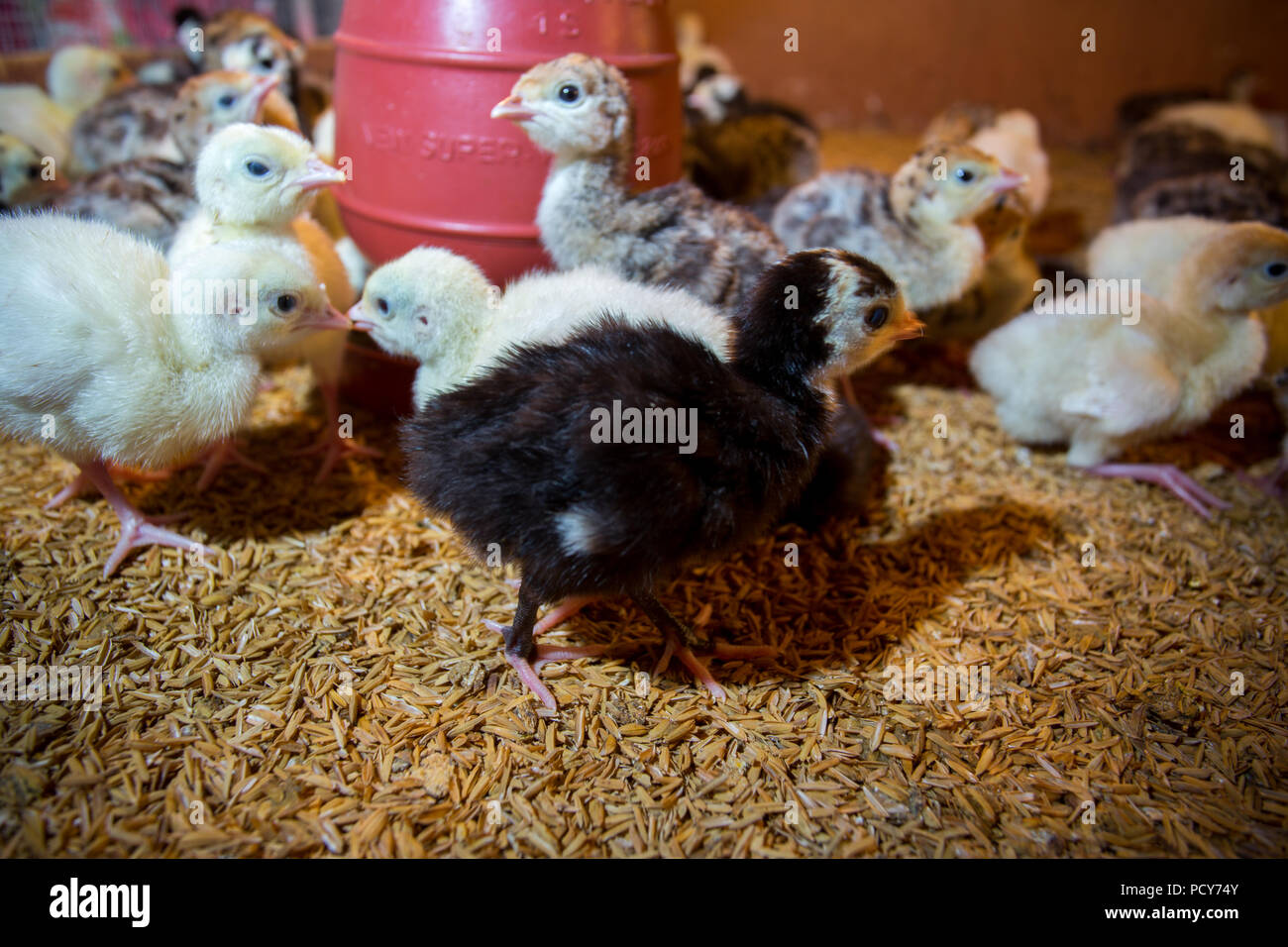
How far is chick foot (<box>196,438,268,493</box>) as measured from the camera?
319 centimetres

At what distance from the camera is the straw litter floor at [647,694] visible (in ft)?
6.81

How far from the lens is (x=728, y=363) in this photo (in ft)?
7.48

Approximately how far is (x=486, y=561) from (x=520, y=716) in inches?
18.9

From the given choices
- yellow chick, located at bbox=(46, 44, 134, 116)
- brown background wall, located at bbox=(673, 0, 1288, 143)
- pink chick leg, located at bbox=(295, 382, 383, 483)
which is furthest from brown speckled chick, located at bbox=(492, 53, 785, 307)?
brown background wall, located at bbox=(673, 0, 1288, 143)

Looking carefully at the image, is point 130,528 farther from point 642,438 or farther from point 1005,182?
point 1005,182

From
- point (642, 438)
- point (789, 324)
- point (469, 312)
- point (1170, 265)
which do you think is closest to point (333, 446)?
point (469, 312)

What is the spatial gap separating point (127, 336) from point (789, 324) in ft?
6.33

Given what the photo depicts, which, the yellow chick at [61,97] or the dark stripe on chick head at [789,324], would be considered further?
the yellow chick at [61,97]

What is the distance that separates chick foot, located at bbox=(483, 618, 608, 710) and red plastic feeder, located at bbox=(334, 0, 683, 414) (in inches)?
57.0

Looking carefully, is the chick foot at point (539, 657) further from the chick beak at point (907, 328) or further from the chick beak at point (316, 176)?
the chick beak at point (316, 176)

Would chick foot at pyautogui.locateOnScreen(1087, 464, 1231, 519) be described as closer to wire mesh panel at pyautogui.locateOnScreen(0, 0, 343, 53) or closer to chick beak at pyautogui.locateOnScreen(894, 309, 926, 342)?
chick beak at pyautogui.locateOnScreen(894, 309, 926, 342)

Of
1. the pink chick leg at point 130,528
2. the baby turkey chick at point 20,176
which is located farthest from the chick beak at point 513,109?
the baby turkey chick at point 20,176
